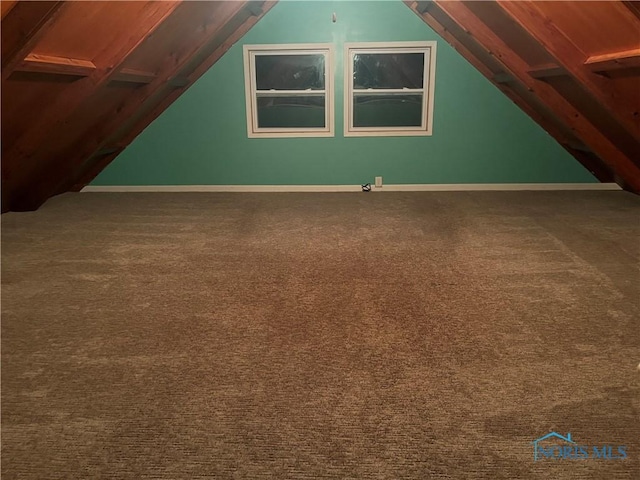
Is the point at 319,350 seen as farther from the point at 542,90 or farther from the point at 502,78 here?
the point at 502,78

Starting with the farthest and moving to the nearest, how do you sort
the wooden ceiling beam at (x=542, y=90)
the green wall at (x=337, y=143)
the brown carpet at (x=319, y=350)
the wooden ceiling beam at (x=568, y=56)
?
the green wall at (x=337, y=143) → the wooden ceiling beam at (x=542, y=90) → the wooden ceiling beam at (x=568, y=56) → the brown carpet at (x=319, y=350)

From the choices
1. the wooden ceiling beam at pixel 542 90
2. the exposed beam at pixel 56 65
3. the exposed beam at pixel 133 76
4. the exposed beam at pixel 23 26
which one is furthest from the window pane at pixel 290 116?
the exposed beam at pixel 23 26

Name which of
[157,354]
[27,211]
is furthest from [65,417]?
[27,211]

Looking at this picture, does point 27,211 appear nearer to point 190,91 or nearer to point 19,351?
point 190,91

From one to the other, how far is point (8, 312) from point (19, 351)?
0.46 meters

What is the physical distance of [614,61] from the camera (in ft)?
9.51

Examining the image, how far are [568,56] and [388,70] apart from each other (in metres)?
2.34

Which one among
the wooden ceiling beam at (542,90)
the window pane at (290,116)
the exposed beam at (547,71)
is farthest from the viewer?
the window pane at (290,116)

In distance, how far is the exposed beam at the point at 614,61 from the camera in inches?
108

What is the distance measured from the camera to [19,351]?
210 cm

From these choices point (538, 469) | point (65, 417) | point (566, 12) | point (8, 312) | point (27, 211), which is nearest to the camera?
point (538, 469)

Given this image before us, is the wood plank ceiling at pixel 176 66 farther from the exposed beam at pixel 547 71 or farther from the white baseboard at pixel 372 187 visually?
the white baseboard at pixel 372 187

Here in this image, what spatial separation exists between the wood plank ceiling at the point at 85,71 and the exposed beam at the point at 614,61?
2533mm

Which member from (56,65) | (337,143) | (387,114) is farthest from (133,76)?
(387,114)
